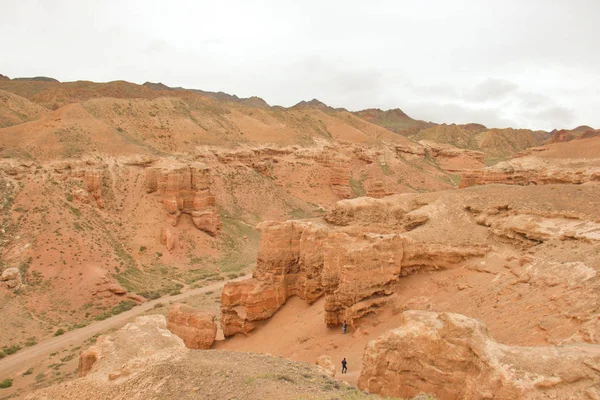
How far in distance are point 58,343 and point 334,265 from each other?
17.4m

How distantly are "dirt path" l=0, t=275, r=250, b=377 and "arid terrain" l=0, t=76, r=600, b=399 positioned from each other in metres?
0.17

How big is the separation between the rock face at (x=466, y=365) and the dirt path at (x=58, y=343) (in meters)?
20.3

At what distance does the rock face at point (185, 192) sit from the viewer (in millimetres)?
42281

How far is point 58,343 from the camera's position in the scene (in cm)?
2438

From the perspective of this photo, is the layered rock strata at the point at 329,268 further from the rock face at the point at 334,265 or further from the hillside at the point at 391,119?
the hillside at the point at 391,119

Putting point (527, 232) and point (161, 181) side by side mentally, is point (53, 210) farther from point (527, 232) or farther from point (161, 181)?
point (527, 232)

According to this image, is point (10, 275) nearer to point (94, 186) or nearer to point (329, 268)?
point (94, 186)

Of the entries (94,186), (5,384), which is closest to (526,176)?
(5,384)

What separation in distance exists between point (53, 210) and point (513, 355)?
36.8 metres

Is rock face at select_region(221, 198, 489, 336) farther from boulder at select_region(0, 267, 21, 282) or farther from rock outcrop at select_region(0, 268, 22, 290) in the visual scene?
boulder at select_region(0, 267, 21, 282)

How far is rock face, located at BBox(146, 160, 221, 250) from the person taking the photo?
42.3 metres

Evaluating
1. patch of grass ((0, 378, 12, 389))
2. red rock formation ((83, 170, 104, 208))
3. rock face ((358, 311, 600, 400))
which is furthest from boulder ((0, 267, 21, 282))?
rock face ((358, 311, 600, 400))

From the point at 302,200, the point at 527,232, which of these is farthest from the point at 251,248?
the point at 527,232

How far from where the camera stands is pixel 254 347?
718 inches
